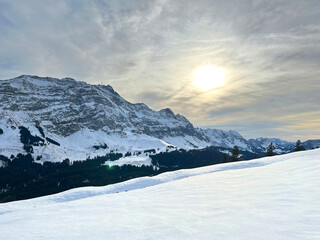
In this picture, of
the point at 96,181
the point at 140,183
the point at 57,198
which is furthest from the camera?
the point at 96,181

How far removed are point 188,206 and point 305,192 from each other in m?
5.30

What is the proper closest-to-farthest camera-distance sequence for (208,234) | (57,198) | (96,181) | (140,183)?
(208,234), (57,198), (140,183), (96,181)

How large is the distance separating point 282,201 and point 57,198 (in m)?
16.3

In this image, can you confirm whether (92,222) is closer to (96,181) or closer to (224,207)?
(224,207)

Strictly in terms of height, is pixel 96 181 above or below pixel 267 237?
below

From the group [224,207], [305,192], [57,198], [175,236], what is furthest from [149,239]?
[57,198]

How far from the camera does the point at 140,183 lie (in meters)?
19.2

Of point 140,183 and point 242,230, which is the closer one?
point 242,230

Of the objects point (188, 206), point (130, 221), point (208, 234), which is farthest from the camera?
point (188, 206)

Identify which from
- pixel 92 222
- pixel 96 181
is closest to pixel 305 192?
pixel 92 222

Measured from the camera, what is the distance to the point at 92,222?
7.07m

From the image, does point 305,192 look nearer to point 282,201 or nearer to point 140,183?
point 282,201

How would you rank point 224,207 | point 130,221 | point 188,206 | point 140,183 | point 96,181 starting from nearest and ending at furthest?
point 130,221
point 224,207
point 188,206
point 140,183
point 96,181

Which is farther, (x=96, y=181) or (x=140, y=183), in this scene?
(x=96, y=181)
